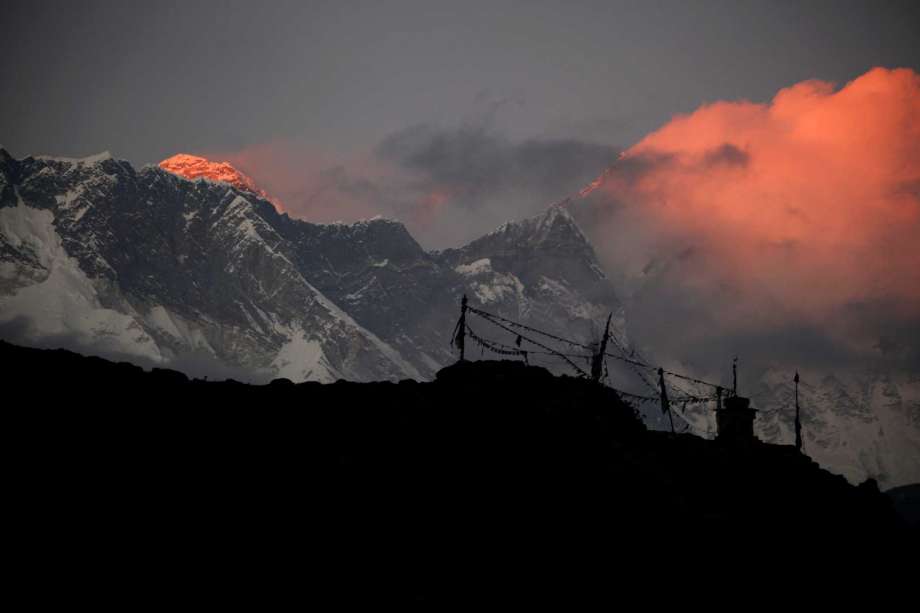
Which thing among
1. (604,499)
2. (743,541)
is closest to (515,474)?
(604,499)

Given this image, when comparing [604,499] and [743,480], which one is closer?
[604,499]

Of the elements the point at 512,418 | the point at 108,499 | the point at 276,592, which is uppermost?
the point at 512,418

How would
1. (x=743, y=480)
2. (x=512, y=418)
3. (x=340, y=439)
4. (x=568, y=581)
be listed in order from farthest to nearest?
1. (x=743, y=480)
2. (x=512, y=418)
3. (x=340, y=439)
4. (x=568, y=581)

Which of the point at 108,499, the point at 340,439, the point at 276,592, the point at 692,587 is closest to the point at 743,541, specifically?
the point at 692,587

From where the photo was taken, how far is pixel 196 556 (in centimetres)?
3269

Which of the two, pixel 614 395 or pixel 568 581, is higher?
pixel 614 395

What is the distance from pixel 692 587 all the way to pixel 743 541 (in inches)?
244

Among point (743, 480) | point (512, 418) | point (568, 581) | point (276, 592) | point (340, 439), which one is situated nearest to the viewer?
point (276, 592)

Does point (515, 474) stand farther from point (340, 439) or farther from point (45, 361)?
point (45, 361)

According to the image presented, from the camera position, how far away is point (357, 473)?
39.2m

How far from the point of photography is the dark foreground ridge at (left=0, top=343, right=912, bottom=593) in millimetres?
34125

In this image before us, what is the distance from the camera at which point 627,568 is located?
40250mm

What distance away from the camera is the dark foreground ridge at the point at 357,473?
34.1 metres

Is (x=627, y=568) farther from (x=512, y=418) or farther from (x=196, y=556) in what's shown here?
(x=196, y=556)
